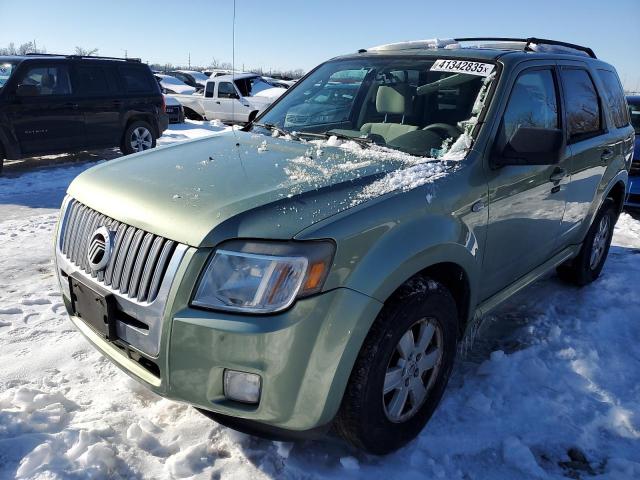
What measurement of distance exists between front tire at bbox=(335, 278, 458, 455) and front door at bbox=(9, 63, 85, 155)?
8.49 m

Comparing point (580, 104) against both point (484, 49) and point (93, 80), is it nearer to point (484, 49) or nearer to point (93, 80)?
point (484, 49)

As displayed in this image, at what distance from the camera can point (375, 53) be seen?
368 centimetres

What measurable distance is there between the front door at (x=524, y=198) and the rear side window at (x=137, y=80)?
900 cm

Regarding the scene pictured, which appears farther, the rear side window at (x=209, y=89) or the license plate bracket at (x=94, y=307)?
the rear side window at (x=209, y=89)

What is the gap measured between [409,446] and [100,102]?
367 inches

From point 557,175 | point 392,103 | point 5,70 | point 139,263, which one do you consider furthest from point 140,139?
point 139,263

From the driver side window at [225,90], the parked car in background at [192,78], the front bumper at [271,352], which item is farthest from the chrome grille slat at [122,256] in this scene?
the parked car in background at [192,78]

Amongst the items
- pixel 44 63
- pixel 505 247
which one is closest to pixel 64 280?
A: pixel 505 247

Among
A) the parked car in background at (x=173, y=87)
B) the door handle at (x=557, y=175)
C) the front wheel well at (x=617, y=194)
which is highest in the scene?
the door handle at (x=557, y=175)

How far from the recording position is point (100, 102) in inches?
389

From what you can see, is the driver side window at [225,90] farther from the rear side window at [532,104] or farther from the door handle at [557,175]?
the door handle at [557,175]

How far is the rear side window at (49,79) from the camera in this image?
8883 mm

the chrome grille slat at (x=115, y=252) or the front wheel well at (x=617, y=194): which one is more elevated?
the chrome grille slat at (x=115, y=252)

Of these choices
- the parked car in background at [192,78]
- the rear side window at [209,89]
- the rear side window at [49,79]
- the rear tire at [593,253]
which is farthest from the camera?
the parked car in background at [192,78]
